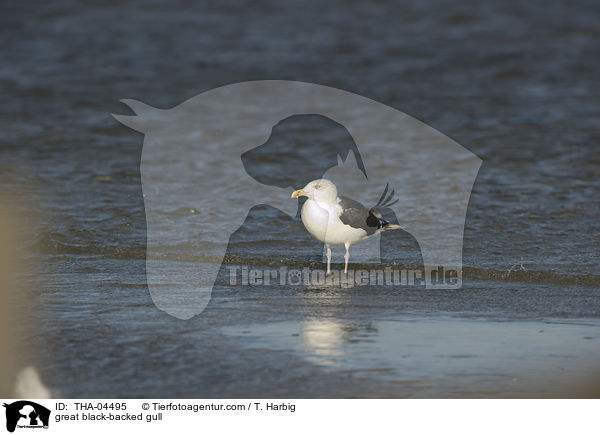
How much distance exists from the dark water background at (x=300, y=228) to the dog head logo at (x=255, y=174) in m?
0.23

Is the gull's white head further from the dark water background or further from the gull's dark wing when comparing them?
the dark water background

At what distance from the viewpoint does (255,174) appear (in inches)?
444

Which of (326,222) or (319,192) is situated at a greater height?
(319,192)

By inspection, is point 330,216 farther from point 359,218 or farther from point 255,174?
point 255,174

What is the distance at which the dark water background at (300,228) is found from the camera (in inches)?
207

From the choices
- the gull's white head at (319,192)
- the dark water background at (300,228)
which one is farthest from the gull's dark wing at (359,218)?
the dark water background at (300,228)

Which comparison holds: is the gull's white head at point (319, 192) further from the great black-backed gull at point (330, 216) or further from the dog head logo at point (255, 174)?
the dog head logo at point (255, 174)

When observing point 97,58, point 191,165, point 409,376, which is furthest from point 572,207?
point 97,58

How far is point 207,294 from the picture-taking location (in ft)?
22.7
